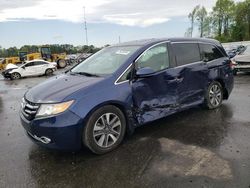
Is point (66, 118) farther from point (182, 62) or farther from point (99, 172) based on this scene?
point (182, 62)

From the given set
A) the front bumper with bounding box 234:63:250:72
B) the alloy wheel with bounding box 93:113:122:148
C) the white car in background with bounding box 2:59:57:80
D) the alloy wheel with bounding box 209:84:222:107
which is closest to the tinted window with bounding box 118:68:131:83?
the alloy wheel with bounding box 93:113:122:148

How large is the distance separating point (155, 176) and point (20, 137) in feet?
9.97

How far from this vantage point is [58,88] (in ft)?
14.9

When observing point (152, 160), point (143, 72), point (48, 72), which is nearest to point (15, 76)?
point (48, 72)

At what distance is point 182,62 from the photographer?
5770 millimetres

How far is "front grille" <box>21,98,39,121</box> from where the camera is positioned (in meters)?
4.27

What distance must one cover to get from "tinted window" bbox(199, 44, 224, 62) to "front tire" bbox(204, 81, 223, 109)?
1.90 feet

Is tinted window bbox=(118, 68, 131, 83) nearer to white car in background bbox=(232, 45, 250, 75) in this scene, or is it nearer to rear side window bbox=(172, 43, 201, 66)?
rear side window bbox=(172, 43, 201, 66)

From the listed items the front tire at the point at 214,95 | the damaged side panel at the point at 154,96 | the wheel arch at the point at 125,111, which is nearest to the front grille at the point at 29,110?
the wheel arch at the point at 125,111

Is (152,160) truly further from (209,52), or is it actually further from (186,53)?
(209,52)

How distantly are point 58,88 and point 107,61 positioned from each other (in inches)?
46.8

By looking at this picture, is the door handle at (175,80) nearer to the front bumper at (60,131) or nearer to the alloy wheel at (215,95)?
the alloy wheel at (215,95)

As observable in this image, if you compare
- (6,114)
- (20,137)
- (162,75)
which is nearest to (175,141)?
(162,75)

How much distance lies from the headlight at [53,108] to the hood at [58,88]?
75 millimetres
